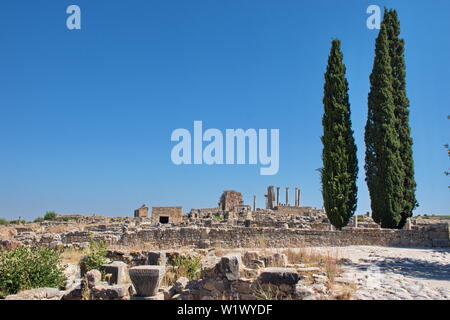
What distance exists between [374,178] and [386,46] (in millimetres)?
7913

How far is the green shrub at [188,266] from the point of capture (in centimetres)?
1045

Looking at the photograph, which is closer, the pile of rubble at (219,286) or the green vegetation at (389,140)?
the pile of rubble at (219,286)

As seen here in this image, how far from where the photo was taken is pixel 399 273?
32.3 feet

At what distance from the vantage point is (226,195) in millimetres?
46500

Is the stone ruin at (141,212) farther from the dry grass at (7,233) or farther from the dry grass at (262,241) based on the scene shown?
the dry grass at (262,241)

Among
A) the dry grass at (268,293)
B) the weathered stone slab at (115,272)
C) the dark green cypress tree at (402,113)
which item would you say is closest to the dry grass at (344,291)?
the dry grass at (268,293)

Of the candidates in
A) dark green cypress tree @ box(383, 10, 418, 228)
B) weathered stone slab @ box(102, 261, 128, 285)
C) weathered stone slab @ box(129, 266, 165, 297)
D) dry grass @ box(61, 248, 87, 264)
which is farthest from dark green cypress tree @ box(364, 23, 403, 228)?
weathered stone slab @ box(129, 266, 165, 297)

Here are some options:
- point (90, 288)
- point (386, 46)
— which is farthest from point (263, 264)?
point (386, 46)

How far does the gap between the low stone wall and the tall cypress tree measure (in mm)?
2699

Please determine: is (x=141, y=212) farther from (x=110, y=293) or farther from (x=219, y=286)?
(x=219, y=286)

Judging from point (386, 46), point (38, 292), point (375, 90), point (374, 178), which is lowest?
point (38, 292)

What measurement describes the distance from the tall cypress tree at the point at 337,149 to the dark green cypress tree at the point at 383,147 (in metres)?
1.07
